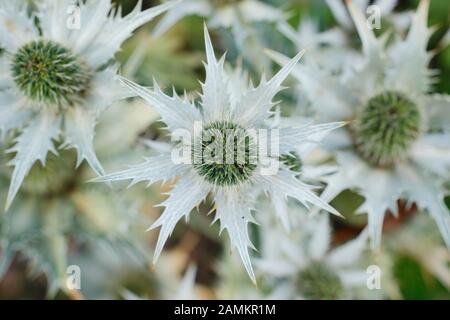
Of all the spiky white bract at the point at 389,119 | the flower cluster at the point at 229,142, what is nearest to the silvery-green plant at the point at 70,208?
the flower cluster at the point at 229,142

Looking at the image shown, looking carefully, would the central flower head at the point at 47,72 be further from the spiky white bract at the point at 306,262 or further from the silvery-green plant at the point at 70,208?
the spiky white bract at the point at 306,262

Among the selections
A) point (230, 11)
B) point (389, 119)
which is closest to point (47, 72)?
point (230, 11)

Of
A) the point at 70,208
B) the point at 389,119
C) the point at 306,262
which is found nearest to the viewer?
the point at 389,119

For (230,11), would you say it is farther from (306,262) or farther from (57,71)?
(306,262)

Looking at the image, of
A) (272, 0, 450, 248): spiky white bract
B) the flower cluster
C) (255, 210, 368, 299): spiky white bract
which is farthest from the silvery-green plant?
(272, 0, 450, 248): spiky white bract

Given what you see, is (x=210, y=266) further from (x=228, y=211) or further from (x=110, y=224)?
(x=228, y=211)

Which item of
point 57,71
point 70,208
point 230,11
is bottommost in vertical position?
point 70,208

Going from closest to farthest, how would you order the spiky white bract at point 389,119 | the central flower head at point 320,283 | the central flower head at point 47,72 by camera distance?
the central flower head at point 47,72, the spiky white bract at point 389,119, the central flower head at point 320,283
